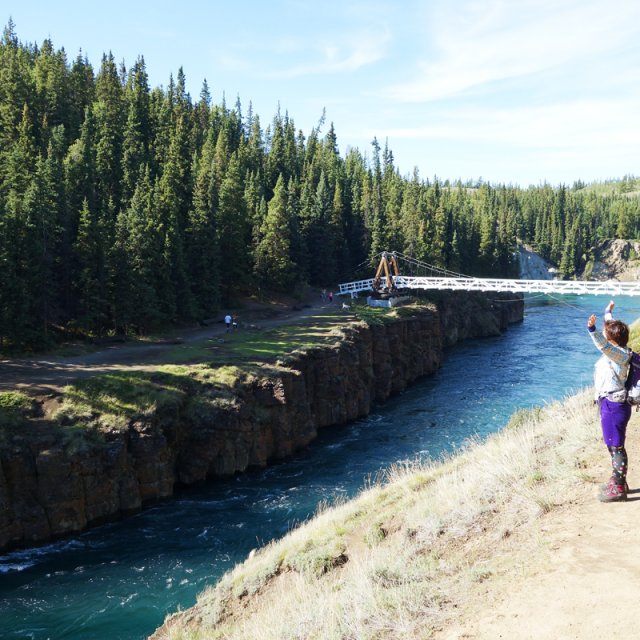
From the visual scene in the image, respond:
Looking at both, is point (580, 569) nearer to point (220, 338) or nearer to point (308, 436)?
point (308, 436)

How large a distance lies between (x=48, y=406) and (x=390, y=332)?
3265 cm

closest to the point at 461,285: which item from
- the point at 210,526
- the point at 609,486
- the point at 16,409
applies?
the point at 210,526

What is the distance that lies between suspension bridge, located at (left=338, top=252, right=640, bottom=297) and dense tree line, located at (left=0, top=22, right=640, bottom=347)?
473 cm

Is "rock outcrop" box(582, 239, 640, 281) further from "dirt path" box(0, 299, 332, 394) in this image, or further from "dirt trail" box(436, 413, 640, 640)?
"dirt trail" box(436, 413, 640, 640)

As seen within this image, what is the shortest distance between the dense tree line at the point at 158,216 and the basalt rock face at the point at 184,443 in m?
12.4

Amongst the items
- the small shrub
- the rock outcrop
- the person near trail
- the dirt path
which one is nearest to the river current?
the small shrub

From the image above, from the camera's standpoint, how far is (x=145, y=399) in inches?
1113

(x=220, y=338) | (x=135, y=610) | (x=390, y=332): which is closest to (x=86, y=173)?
(x=220, y=338)

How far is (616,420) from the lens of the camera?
29.2ft

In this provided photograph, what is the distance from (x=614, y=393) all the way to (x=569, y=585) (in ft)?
10.4

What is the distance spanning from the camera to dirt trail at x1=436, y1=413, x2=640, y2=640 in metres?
6.42

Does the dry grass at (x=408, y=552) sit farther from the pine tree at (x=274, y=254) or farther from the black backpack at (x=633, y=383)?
the pine tree at (x=274, y=254)

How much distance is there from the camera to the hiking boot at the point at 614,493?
9.07 metres

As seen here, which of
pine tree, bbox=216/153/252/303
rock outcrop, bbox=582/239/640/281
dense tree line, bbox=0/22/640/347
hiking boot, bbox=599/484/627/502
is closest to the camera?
hiking boot, bbox=599/484/627/502
